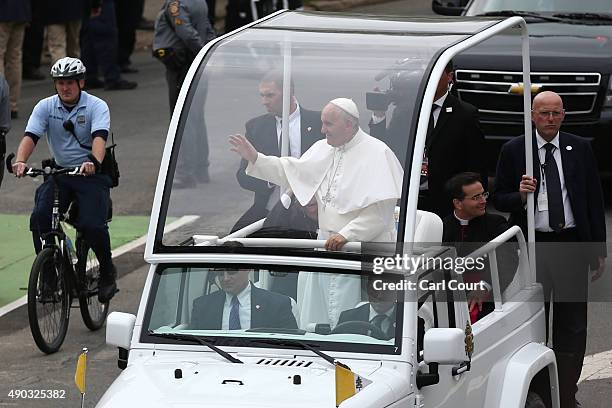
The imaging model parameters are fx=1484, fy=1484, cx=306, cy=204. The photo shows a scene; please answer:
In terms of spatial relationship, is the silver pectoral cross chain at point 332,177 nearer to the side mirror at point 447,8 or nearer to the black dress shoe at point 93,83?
the side mirror at point 447,8

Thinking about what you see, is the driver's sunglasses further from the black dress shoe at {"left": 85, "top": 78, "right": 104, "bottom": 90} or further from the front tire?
the black dress shoe at {"left": 85, "top": 78, "right": 104, "bottom": 90}

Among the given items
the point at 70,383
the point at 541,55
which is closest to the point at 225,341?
the point at 70,383

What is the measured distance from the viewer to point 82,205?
11.0m

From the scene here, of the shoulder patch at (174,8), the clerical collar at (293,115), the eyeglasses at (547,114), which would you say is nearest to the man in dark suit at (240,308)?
the clerical collar at (293,115)

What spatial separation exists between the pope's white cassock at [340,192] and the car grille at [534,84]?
7.36m

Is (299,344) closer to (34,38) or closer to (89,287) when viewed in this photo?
(89,287)

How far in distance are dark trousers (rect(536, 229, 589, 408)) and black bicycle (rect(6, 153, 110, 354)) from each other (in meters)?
3.60

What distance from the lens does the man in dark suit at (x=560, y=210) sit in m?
8.89

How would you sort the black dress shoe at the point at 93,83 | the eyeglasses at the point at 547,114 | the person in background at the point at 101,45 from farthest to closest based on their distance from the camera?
the black dress shoe at the point at 93,83
the person in background at the point at 101,45
the eyeglasses at the point at 547,114

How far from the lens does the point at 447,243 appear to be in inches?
295

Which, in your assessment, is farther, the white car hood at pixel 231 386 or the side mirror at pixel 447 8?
the side mirror at pixel 447 8

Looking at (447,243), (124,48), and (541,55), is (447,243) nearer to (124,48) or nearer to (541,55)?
(541,55)

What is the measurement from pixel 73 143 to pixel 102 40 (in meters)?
10.3

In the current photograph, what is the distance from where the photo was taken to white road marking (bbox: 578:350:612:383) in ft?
32.1
